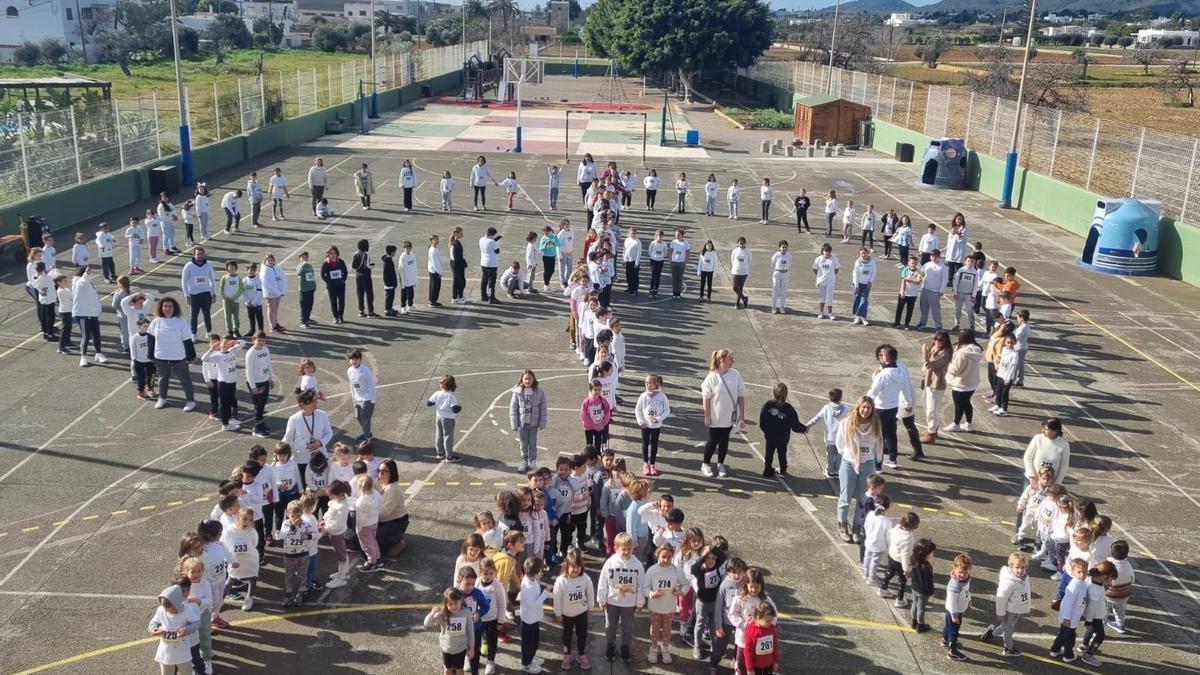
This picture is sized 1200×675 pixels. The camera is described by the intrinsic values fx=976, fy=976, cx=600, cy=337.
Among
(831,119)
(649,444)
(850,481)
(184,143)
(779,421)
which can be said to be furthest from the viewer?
(831,119)

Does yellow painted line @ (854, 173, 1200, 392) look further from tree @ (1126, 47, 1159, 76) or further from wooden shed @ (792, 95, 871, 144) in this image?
tree @ (1126, 47, 1159, 76)

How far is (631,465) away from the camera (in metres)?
13.7

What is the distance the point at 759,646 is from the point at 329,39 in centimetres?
11043

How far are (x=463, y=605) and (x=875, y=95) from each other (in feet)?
160

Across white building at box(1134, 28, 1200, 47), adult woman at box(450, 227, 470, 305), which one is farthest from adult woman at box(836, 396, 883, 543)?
white building at box(1134, 28, 1200, 47)

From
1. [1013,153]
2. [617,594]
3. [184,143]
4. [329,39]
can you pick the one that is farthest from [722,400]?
[329,39]

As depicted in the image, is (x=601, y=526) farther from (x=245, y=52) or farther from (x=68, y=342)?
(x=245, y=52)

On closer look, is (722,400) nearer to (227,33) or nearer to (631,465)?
(631,465)

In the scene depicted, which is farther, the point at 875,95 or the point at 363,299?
the point at 875,95

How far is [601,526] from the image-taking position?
11391 mm

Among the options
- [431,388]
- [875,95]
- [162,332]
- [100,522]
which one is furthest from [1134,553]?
[875,95]

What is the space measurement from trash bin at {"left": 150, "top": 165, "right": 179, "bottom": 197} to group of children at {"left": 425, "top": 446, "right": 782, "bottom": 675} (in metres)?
25.9

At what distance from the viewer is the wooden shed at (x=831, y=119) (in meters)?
48.9

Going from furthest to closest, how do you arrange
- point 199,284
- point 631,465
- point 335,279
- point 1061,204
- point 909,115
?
point 909,115 < point 1061,204 < point 335,279 < point 199,284 < point 631,465
